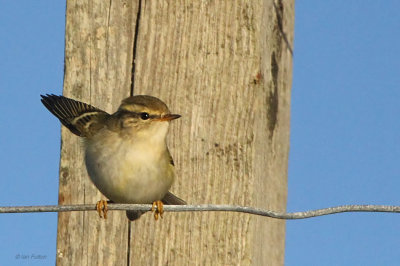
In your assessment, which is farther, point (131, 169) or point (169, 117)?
point (131, 169)

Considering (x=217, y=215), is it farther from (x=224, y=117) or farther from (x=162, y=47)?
(x=162, y=47)

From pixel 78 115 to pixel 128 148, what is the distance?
0.37 metres

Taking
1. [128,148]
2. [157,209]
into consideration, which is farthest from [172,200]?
[128,148]

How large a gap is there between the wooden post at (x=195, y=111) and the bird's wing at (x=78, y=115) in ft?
0.20

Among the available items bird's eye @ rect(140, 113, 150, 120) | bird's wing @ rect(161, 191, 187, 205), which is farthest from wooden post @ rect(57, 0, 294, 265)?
bird's eye @ rect(140, 113, 150, 120)

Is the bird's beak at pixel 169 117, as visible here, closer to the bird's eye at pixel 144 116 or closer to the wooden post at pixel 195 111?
the wooden post at pixel 195 111

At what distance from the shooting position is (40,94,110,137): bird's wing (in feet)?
16.0

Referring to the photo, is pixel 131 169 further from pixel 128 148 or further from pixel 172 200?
pixel 172 200

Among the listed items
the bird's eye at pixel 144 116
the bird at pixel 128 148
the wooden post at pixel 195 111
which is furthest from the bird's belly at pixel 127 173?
the bird's eye at pixel 144 116

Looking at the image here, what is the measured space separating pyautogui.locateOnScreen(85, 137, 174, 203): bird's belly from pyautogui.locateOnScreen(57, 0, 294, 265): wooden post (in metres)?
0.11

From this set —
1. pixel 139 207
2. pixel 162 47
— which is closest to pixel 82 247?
pixel 139 207

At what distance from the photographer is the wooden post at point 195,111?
4508 mm

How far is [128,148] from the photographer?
4906 mm

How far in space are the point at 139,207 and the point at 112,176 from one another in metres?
0.94
